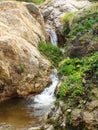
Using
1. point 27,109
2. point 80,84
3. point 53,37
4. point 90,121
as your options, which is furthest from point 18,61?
point 90,121

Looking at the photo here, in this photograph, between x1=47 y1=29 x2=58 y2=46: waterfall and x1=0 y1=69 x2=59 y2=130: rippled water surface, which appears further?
x1=47 y1=29 x2=58 y2=46: waterfall

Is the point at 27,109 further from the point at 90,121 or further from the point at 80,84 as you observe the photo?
the point at 90,121

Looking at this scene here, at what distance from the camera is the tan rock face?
18.9 meters

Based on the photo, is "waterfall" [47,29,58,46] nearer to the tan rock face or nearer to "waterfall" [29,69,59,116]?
the tan rock face

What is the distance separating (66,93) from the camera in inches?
480

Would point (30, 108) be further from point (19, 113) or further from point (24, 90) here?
point (24, 90)

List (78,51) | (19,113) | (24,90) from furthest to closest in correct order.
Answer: (24,90) < (78,51) < (19,113)

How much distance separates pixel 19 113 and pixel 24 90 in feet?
8.95

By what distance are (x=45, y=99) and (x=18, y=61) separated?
283 cm

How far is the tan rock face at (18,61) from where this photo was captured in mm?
18875

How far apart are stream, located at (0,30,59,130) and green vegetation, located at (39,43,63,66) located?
2.67 m

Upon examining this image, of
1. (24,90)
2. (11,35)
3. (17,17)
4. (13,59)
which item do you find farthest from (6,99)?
(17,17)

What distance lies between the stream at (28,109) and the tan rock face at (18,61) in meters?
0.57

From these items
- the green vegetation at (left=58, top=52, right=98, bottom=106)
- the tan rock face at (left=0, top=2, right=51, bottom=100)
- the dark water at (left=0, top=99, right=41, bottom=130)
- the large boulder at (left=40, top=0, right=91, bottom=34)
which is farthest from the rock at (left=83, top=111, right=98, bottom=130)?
the large boulder at (left=40, top=0, right=91, bottom=34)
